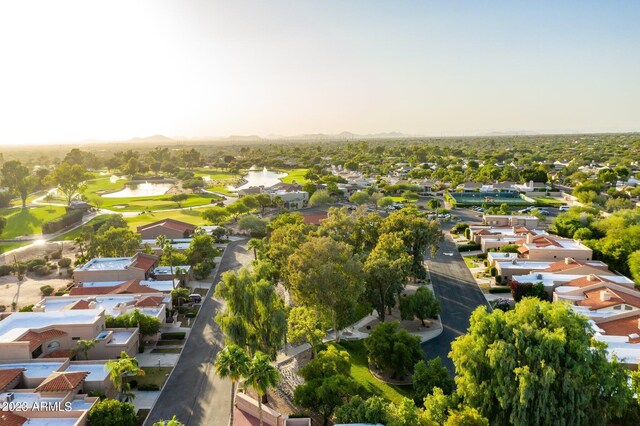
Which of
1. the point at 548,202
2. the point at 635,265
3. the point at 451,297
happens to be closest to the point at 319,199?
the point at 451,297

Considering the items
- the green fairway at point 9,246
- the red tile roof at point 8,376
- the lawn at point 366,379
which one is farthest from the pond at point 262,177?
the red tile roof at point 8,376

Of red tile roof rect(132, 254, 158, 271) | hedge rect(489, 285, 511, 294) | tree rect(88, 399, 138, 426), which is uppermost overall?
red tile roof rect(132, 254, 158, 271)

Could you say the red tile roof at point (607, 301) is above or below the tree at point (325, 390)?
above

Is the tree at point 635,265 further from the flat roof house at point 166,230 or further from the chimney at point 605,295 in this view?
the flat roof house at point 166,230

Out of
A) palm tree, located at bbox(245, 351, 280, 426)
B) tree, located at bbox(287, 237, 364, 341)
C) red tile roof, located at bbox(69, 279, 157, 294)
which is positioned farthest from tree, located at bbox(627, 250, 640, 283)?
red tile roof, located at bbox(69, 279, 157, 294)

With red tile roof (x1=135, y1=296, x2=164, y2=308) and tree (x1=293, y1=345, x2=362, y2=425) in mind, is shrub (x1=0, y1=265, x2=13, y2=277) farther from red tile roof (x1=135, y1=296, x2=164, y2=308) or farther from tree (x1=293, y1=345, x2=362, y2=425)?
tree (x1=293, y1=345, x2=362, y2=425)

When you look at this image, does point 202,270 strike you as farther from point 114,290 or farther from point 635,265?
point 635,265

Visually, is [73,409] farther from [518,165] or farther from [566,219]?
[518,165]
